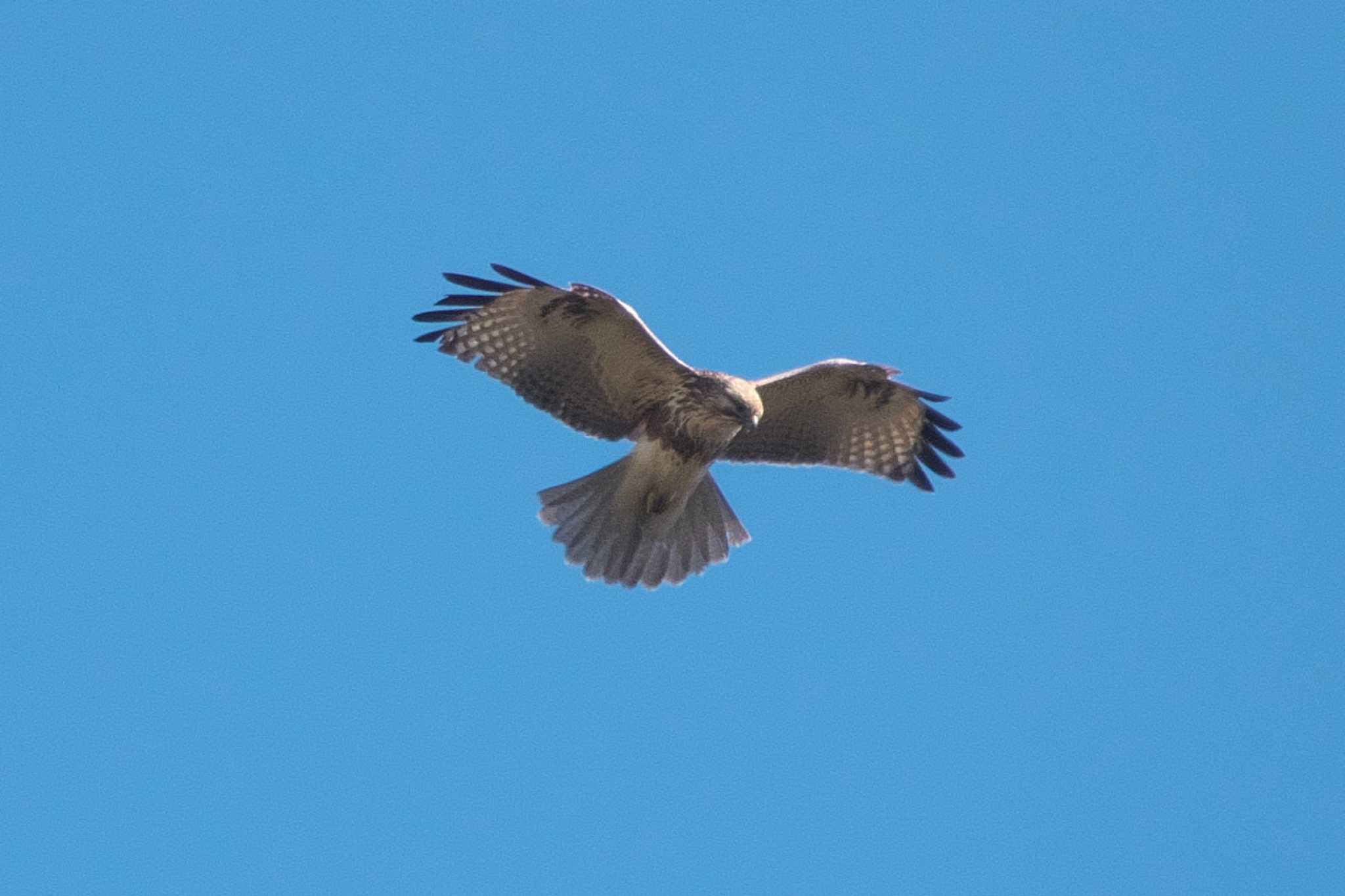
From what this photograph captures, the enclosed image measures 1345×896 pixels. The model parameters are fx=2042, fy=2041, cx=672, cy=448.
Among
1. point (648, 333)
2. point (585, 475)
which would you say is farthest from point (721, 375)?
point (585, 475)

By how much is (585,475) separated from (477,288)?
4.36 ft

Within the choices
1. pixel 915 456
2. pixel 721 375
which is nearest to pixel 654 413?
pixel 721 375

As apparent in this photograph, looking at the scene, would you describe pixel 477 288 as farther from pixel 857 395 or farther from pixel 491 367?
pixel 857 395

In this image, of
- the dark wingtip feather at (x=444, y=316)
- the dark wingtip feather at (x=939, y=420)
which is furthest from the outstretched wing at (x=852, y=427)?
the dark wingtip feather at (x=444, y=316)

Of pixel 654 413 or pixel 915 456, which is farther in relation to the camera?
pixel 915 456

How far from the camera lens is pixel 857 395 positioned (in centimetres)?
1187

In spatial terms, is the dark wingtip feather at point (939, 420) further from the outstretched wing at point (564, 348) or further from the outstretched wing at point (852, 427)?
the outstretched wing at point (564, 348)

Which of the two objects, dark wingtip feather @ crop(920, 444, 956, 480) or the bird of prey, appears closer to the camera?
the bird of prey

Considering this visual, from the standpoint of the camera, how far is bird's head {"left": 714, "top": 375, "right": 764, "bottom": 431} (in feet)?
35.3

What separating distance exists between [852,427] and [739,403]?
1.56 metres

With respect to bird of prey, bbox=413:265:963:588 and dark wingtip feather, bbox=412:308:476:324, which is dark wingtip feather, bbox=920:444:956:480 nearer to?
bird of prey, bbox=413:265:963:588

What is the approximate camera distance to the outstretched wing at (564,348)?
11.0m

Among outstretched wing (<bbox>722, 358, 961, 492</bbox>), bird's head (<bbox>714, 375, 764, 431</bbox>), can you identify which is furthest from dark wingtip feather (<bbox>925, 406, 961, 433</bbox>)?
bird's head (<bbox>714, 375, 764, 431</bbox>)

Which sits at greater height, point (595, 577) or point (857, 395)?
point (857, 395)
